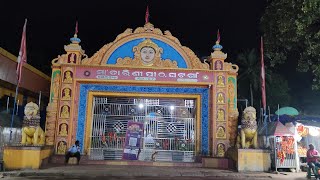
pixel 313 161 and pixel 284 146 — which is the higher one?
pixel 284 146

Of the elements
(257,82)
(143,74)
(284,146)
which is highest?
(257,82)

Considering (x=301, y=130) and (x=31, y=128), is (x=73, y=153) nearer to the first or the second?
(x=31, y=128)

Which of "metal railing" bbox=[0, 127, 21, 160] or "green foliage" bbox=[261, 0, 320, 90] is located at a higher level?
"green foliage" bbox=[261, 0, 320, 90]

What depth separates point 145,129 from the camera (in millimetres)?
13469

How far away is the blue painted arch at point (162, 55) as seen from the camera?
13119 millimetres

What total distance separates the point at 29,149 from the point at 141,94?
4.73 m

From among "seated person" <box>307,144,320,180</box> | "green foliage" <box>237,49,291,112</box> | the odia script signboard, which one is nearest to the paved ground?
"seated person" <box>307,144,320,180</box>

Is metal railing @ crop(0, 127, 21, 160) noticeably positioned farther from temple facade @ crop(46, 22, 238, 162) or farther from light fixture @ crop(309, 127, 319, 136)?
light fixture @ crop(309, 127, 319, 136)

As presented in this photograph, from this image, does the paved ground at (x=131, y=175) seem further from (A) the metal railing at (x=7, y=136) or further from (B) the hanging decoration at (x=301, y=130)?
(A) the metal railing at (x=7, y=136)

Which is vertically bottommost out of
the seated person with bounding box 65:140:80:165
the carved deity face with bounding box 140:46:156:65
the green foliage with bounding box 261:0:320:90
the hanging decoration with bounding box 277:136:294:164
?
the seated person with bounding box 65:140:80:165

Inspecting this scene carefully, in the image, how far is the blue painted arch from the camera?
13119 mm

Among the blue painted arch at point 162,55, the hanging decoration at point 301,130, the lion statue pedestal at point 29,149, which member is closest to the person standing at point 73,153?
the lion statue pedestal at point 29,149

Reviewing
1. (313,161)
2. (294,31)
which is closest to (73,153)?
(313,161)

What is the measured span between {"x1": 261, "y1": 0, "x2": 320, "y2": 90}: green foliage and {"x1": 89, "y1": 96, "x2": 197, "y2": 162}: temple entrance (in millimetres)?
4681
